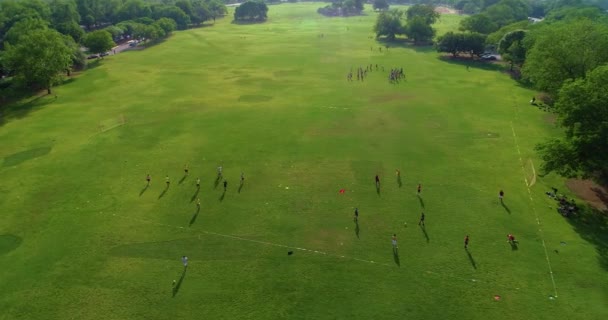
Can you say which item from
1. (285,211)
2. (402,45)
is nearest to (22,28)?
(285,211)

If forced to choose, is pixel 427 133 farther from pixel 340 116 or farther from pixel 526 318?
pixel 526 318

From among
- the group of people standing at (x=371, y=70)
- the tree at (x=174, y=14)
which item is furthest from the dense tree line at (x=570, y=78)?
the tree at (x=174, y=14)

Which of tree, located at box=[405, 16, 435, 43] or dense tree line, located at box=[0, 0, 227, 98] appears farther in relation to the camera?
tree, located at box=[405, 16, 435, 43]

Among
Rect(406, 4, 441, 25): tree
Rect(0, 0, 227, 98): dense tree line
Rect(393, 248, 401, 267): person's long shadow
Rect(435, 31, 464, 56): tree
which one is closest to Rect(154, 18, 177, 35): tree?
Rect(0, 0, 227, 98): dense tree line

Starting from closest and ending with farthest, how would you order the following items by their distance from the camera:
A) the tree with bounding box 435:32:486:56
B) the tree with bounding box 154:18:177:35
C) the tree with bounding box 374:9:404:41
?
1. the tree with bounding box 435:32:486:56
2. the tree with bounding box 374:9:404:41
3. the tree with bounding box 154:18:177:35

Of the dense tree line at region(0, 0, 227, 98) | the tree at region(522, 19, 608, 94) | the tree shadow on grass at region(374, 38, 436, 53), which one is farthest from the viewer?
the tree shadow on grass at region(374, 38, 436, 53)

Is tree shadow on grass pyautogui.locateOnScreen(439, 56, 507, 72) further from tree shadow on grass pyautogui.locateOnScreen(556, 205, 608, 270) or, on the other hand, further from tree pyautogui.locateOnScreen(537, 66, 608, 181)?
tree shadow on grass pyautogui.locateOnScreen(556, 205, 608, 270)

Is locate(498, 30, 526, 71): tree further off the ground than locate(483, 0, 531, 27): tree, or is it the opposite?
locate(483, 0, 531, 27): tree
